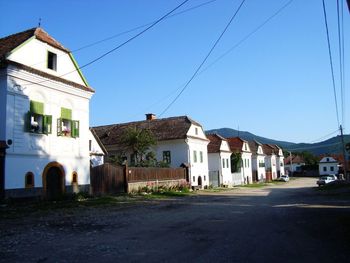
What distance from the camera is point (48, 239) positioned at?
11.9 m

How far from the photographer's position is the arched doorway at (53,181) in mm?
25438

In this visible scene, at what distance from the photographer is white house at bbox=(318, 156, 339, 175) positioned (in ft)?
395

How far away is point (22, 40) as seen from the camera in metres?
24.6

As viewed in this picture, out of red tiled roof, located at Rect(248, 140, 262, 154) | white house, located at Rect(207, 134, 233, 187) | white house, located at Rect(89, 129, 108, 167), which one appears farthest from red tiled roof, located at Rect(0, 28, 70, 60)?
red tiled roof, located at Rect(248, 140, 262, 154)

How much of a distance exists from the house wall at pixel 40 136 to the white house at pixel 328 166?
103429 millimetres

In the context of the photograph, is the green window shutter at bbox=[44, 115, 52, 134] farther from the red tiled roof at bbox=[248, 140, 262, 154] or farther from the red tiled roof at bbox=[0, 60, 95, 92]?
the red tiled roof at bbox=[248, 140, 262, 154]

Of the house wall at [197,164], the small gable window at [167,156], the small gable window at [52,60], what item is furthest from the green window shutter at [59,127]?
the small gable window at [167,156]

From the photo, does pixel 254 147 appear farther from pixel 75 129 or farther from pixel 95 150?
pixel 75 129

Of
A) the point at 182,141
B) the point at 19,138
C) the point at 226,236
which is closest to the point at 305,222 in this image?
the point at 226,236

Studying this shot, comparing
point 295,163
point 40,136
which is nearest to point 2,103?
point 40,136

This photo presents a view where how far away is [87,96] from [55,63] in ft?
12.0

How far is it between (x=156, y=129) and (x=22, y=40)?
1088 inches

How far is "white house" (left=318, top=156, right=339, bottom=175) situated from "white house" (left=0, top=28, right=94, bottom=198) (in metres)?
103

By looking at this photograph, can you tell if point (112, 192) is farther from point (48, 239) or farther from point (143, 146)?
point (48, 239)
